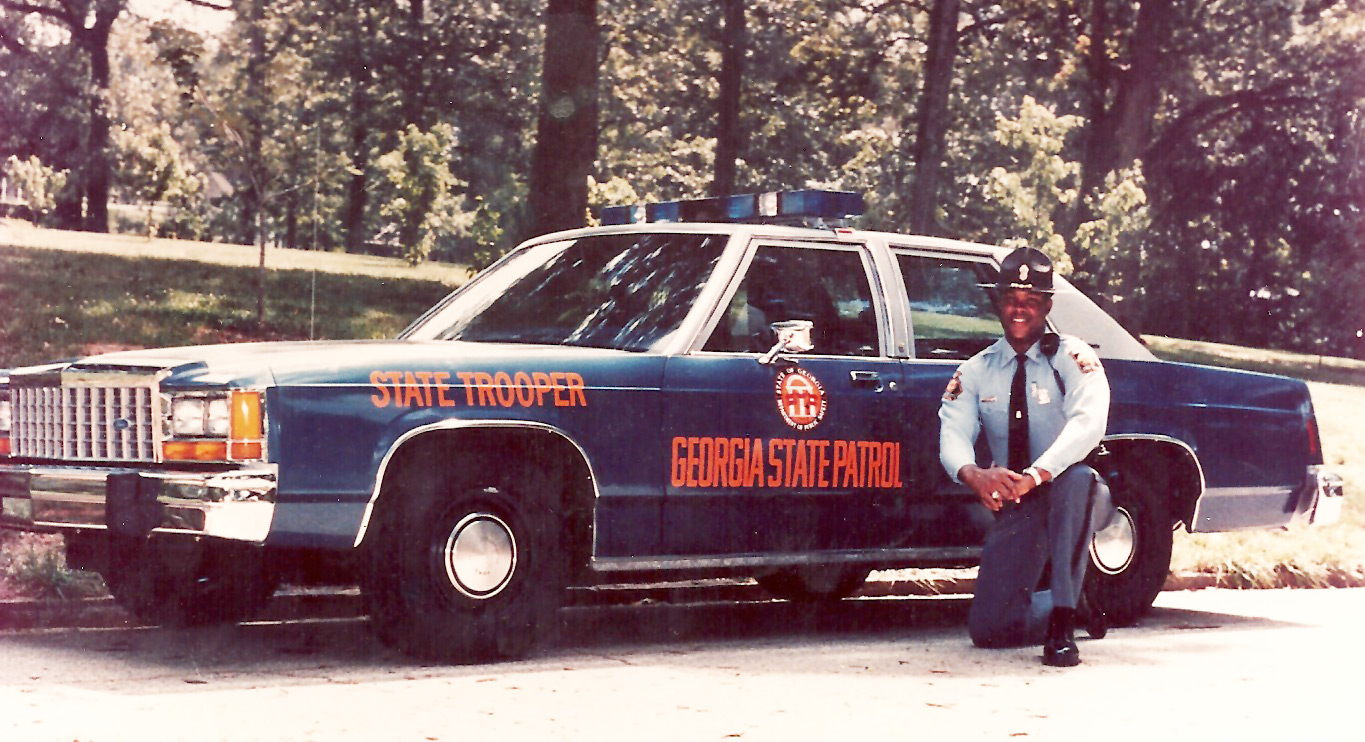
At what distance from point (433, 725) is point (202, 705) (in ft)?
2.84

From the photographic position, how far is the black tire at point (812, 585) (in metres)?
10.4

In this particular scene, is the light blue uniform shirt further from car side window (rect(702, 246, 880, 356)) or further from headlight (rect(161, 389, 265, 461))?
headlight (rect(161, 389, 265, 461))

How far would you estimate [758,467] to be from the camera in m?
8.41

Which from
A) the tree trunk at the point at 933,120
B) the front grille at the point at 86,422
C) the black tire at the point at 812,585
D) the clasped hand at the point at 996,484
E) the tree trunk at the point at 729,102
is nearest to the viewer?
the front grille at the point at 86,422

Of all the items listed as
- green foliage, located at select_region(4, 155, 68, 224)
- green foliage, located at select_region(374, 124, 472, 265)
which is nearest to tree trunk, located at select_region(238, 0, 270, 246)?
green foliage, located at select_region(374, 124, 472, 265)

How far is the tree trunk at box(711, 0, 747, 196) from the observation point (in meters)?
30.9

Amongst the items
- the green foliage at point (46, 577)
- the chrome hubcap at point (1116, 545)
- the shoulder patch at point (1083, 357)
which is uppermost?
the shoulder patch at point (1083, 357)

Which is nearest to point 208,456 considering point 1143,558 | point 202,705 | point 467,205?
point 202,705

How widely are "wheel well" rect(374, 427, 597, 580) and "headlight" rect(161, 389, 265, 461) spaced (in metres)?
0.54

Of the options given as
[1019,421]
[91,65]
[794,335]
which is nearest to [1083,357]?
[1019,421]

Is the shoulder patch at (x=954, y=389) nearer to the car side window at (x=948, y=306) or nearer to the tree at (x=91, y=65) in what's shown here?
the car side window at (x=948, y=306)

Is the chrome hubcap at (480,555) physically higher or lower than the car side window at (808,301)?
lower

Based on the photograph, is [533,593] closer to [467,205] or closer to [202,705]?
[202,705]

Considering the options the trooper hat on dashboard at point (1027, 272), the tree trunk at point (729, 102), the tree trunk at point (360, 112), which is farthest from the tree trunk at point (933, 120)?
the trooper hat on dashboard at point (1027, 272)
